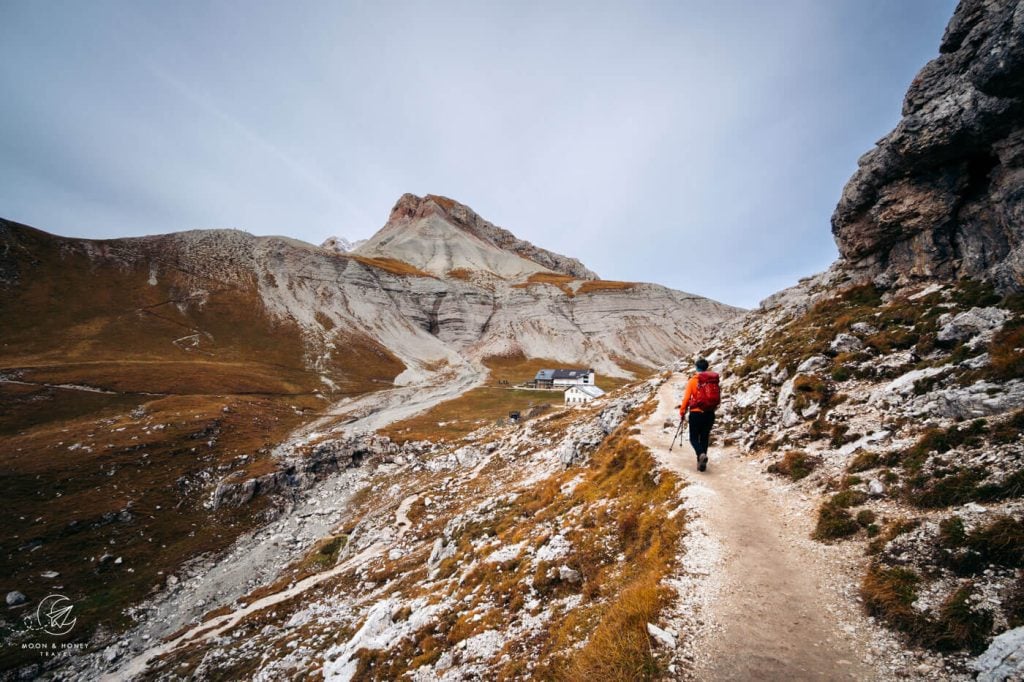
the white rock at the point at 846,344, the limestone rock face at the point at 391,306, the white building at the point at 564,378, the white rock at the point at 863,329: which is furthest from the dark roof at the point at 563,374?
the white rock at the point at 846,344

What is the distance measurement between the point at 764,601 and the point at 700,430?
26.7 feet

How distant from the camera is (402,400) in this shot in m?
101

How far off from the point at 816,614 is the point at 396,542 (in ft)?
97.9

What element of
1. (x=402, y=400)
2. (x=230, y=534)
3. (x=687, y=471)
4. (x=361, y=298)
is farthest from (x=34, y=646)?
(x=361, y=298)

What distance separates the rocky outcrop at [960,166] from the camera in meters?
17.8

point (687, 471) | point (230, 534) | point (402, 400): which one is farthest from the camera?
point (402, 400)

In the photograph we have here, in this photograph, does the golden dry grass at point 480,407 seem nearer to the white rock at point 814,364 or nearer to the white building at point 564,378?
the white building at point 564,378

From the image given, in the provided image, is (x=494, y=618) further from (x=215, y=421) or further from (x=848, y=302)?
(x=215, y=421)

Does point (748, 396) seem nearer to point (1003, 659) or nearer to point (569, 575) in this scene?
point (569, 575)

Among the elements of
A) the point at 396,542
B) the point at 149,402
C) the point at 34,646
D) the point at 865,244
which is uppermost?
the point at 865,244

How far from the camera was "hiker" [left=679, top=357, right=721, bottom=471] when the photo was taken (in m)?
15.0

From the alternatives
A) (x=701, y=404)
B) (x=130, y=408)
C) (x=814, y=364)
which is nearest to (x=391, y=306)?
(x=130, y=408)

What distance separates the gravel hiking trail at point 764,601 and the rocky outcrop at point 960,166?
15722mm

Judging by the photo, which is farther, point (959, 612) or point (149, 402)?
point (149, 402)
